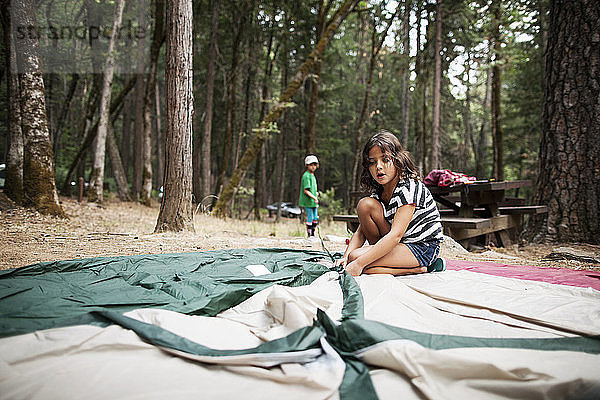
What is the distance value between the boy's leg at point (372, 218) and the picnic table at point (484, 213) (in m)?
1.89

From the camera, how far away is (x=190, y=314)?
1.91 metres

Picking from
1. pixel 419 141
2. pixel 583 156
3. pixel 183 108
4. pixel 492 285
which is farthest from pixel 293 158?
pixel 492 285

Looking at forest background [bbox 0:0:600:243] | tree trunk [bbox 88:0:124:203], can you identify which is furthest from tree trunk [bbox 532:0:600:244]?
tree trunk [bbox 88:0:124:203]

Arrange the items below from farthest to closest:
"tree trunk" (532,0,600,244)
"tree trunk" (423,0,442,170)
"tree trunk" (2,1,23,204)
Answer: "tree trunk" (423,0,442,170), "tree trunk" (2,1,23,204), "tree trunk" (532,0,600,244)

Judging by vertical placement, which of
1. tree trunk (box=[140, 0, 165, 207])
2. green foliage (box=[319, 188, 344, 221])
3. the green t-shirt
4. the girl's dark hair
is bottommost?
green foliage (box=[319, 188, 344, 221])

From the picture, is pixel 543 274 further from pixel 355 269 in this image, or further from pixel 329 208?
pixel 329 208

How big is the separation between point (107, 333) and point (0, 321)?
0.52 m

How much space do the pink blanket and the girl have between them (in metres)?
0.47

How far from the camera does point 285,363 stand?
139cm

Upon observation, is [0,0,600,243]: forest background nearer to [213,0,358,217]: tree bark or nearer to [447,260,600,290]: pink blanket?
[213,0,358,217]: tree bark

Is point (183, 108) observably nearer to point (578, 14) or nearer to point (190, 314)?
point (190, 314)

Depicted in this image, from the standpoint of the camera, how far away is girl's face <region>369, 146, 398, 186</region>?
2863 mm

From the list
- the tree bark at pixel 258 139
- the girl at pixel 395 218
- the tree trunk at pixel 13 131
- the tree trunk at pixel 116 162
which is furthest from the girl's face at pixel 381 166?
the tree trunk at pixel 116 162

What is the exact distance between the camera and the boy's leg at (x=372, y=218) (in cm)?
308
